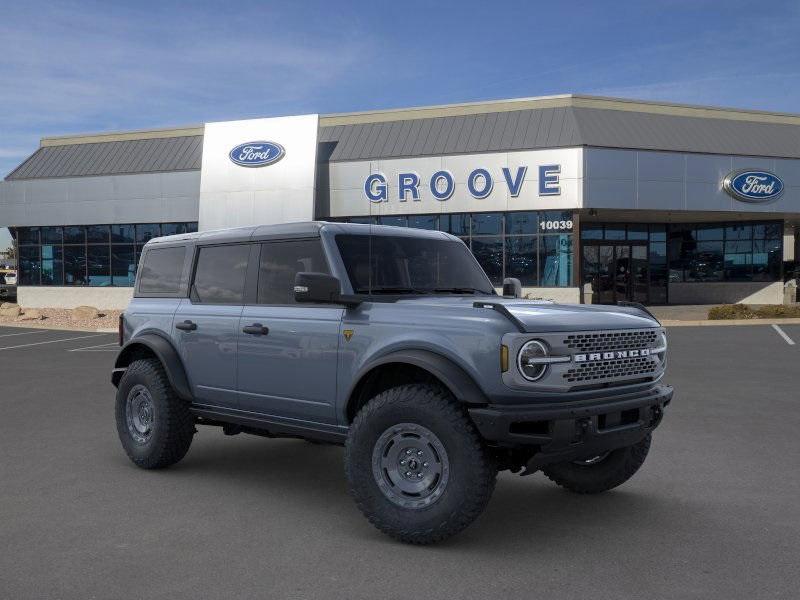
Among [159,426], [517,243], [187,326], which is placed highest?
[517,243]

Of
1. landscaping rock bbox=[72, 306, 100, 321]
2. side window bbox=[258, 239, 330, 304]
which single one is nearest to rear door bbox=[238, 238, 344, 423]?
side window bbox=[258, 239, 330, 304]

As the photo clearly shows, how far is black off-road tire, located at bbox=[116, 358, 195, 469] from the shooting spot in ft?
21.2

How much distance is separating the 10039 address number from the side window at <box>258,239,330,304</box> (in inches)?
964

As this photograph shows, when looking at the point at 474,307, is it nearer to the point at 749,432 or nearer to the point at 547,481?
the point at 547,481

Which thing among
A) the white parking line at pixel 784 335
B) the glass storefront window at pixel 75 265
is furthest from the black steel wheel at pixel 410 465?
the glass storefront window at pixel 75 265

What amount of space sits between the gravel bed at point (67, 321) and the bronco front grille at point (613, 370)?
75.4 feet

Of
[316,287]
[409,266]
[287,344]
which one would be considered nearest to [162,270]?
[287,344]

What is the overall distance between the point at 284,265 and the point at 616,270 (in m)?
31.4

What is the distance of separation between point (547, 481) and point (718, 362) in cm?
954

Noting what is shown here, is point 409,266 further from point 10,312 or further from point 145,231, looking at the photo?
point 145,231

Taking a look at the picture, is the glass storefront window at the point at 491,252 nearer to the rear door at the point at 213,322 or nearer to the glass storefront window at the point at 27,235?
the glass storefront window at the point at 27,235

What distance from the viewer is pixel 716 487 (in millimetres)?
6020

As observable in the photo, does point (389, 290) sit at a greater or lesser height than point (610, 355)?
greater

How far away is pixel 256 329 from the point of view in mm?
5824
